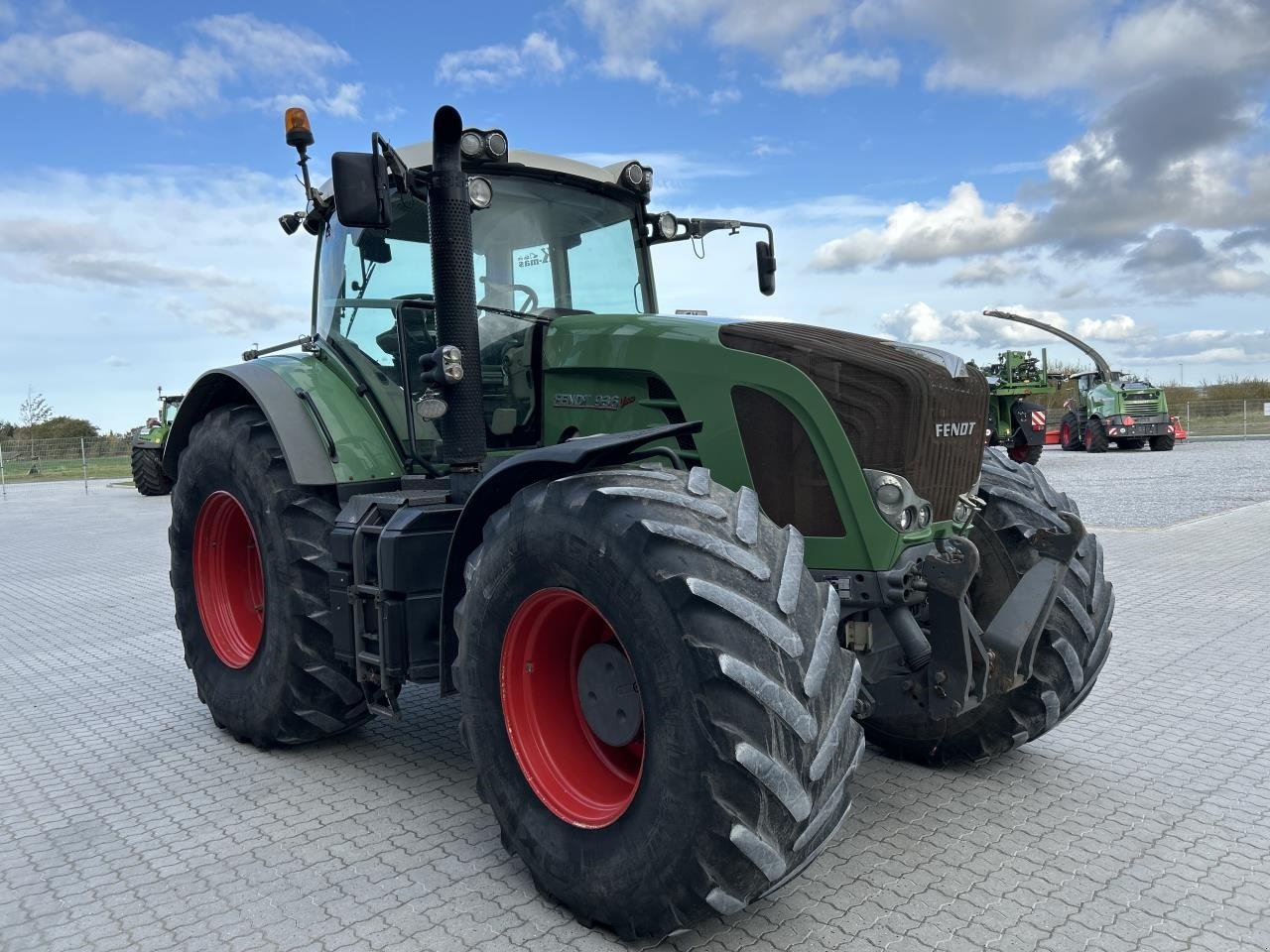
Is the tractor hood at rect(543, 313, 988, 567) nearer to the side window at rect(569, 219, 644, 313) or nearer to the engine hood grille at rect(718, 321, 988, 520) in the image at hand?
the engine hood grille at rect(718, 321, 988, 520)

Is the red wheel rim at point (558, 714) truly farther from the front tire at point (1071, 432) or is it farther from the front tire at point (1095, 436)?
the front tire at point (1071, 432)

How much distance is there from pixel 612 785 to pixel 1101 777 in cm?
207

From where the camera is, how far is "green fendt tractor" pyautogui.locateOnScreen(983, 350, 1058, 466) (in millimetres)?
20438

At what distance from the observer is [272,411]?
4.22 m

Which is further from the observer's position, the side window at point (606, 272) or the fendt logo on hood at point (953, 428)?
the side window at point (606, 272)

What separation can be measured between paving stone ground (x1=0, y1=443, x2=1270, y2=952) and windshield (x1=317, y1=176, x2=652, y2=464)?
1553 millimetres

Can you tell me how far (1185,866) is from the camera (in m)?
3.03

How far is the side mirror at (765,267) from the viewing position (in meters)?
4.96

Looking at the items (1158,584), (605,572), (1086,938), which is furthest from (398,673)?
(1158,584)

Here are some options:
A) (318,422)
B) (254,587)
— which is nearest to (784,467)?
(318,422)

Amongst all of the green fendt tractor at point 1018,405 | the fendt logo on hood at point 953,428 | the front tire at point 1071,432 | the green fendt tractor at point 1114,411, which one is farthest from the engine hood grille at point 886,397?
the front tire at point 1071,432

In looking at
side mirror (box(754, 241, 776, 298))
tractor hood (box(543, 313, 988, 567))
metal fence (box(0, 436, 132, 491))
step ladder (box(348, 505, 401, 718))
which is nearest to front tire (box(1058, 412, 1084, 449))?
side mirror (box(754, 241, 776, 298))

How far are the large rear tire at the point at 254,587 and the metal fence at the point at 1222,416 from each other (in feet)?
129

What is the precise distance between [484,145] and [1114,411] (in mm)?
26396
